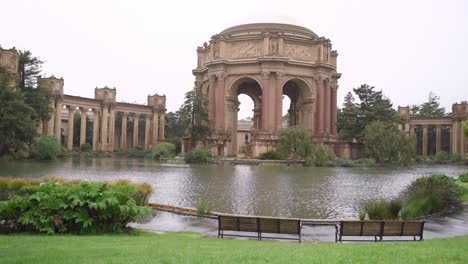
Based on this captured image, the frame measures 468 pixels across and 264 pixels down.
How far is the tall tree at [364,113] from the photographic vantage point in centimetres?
5975

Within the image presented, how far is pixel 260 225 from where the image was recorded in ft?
32.4

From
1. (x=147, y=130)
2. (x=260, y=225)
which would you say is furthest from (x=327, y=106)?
(x=260, y=225)

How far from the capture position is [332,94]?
64.1 m

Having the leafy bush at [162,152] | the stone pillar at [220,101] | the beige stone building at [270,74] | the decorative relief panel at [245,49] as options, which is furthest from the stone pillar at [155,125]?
the decorative relief panel at [245,49]

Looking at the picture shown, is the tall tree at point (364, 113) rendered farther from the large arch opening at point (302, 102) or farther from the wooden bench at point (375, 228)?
the wooden bench at point (375, 228)

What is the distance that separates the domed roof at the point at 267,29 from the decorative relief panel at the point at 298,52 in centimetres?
252

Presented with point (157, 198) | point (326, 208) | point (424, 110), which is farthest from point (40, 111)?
point (424, 110)

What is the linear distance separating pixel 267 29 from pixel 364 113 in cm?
1722

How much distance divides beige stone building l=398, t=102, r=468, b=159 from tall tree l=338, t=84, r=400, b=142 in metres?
18.8

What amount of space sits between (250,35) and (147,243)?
5124 centimetres

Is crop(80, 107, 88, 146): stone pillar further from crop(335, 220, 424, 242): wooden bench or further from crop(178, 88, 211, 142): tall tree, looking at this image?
crop(335, 220, 424, 242): wooden bench

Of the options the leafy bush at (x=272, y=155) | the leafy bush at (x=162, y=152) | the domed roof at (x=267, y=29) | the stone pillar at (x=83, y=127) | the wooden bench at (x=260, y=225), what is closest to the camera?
the wooden bench at (x=260, y=225)

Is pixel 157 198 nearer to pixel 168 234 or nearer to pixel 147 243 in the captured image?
pixel 168 234

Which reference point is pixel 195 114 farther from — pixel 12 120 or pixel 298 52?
pixel 12 120
